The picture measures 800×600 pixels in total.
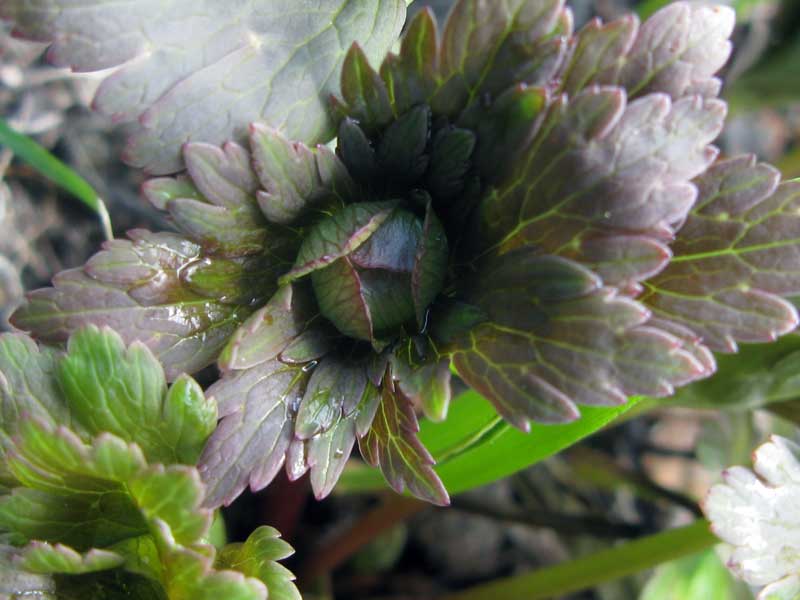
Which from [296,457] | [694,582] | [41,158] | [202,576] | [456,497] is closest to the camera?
[202,576]

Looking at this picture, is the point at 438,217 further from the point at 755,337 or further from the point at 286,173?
the point at 755,337

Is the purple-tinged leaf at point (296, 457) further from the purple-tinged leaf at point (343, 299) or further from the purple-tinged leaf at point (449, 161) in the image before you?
the purple-tinged leaf at point (449, 161)

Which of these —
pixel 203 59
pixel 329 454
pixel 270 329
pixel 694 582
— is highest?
pixel 203 59

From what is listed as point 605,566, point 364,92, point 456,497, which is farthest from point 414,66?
point 456,497

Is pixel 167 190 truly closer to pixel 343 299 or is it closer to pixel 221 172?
pixel 221 172

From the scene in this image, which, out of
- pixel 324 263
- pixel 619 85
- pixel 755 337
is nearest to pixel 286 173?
pixel 324 263

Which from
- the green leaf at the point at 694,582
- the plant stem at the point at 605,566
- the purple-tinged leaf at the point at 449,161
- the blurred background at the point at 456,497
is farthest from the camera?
the blurred background at the point at 456,497

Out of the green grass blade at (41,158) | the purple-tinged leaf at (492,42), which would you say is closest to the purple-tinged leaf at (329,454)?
the purple-tinged leaf at (492,42)
